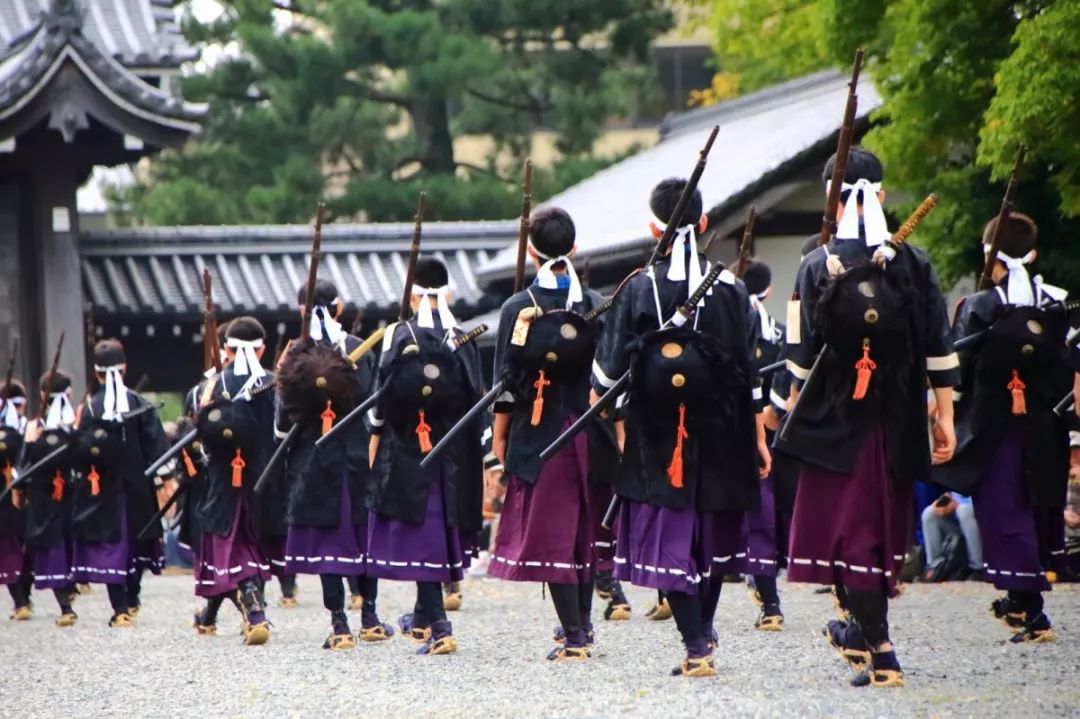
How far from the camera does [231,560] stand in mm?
10523

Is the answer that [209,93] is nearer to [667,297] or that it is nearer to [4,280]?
[4,280]

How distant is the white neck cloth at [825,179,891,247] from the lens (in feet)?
23.4

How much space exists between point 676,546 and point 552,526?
100 centimetres

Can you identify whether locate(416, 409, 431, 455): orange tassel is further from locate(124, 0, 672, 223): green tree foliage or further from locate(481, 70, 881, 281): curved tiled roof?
locate(124, 0, 672, 223): green tree foliage

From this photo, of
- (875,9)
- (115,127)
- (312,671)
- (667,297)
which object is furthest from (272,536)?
(115,127)

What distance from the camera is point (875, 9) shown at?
13.7 m

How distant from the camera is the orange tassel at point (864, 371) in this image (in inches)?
273

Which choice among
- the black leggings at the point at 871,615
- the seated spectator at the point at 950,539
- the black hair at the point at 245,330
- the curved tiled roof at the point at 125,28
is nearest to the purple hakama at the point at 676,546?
the black leggings at the point at 871,615

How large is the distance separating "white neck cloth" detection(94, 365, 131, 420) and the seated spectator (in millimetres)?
5470

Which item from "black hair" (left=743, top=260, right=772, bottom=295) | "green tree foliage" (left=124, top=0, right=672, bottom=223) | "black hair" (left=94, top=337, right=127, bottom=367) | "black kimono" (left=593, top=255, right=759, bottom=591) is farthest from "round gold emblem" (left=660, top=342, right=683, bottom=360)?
"green tree foliage" (left=124, top=0, right=672, bottom=223)

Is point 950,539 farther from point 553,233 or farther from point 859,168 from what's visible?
point 859,168

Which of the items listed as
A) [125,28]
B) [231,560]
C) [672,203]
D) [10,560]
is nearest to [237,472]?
[231,560]

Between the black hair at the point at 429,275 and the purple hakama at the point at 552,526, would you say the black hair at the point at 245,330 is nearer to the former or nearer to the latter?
the black hair at the point at 429,275

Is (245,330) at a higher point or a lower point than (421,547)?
higher
